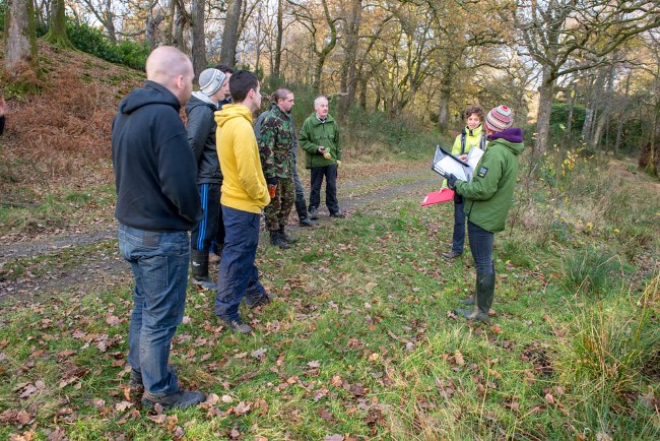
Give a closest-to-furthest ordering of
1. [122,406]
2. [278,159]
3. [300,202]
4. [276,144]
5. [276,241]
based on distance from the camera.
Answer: [122,406]
[276,144]
[278,159]
[276,241]
[300,202]

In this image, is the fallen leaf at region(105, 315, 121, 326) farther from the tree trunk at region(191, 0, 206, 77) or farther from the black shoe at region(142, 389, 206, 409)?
the tree trunk at region(191, 0, 206, 77)

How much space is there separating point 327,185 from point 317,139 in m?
0.91

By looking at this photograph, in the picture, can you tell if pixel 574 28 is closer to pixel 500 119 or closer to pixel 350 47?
pixel 500 119

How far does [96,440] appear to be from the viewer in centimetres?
287

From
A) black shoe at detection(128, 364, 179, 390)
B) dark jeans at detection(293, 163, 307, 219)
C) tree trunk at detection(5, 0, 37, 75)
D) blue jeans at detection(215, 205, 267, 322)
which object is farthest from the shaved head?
tree trunk at detection(5, 0, 37, 75)

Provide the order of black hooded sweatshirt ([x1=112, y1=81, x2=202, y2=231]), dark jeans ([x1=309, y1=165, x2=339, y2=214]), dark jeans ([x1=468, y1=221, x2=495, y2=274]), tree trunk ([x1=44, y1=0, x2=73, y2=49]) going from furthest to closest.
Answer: tree trunk ([x1=44, y1=0, x2=73, y2=49])
dark jeans ([x1=309, y1=165, x2=339, y2=214])
dark jeans ([x1=468, y1=221, x2=495, y2=274])
black hooded sweatshirt ([x1=112, y1=81, x2=202, y2=231])

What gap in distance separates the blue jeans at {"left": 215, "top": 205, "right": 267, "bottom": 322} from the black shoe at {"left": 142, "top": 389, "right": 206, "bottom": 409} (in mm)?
1040

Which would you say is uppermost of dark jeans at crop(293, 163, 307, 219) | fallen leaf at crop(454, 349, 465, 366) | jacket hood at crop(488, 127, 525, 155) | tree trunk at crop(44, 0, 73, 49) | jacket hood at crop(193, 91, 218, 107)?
tree trunk at crop(44, 0, 73, 49)

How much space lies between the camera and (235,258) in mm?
4031

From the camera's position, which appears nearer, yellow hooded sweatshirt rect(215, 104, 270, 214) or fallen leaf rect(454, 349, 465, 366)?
yellow hooded sweatshirt rect(215, 104, 270, 214)

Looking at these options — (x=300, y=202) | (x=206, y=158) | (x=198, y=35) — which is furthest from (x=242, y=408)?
(x=198, y=35)

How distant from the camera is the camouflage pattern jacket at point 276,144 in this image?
5.58 metres

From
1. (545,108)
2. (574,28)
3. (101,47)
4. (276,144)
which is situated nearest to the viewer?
(276,144)

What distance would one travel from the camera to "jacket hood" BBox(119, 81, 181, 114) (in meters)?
2.63
